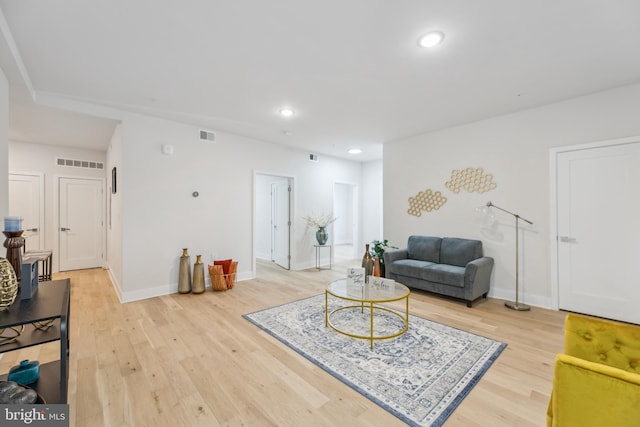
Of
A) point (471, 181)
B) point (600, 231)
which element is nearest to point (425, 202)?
point (471, 181)

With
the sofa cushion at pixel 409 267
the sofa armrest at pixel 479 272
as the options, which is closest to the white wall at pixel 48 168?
the sofa cushion at pixel 409 267

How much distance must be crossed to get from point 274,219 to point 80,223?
158 inches

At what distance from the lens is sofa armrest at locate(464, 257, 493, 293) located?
3.56 metres

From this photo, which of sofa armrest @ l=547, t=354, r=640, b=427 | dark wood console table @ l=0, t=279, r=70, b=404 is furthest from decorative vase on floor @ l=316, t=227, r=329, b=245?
sofa armrest @ l=547, t=354, r=640, b=427

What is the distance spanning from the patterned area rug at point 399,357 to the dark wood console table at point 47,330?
161 centimetres

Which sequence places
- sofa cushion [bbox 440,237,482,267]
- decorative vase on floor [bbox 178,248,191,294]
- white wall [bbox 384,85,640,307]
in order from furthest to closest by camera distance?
decorative vase on floor [bbox 178,248,191,294] → sofa cushion [bbox 440,237,482,267] → white wall [bbox 384,85,640,307]

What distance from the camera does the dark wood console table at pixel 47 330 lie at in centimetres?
144

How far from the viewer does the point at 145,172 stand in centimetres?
398

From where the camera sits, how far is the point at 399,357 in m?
2.38

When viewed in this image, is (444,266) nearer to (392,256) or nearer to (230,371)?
(392,256)

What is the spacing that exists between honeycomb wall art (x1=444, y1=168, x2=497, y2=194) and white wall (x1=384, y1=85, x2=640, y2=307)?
0.07 m

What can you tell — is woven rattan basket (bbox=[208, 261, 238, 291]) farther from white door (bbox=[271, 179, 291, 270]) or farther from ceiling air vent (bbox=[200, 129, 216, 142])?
ceiling air vent (bbox=[200, 129, 216, 142])

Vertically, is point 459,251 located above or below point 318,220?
below

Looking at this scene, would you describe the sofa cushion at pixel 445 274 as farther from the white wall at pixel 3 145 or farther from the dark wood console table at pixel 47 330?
the white wall at pixel 3 145
